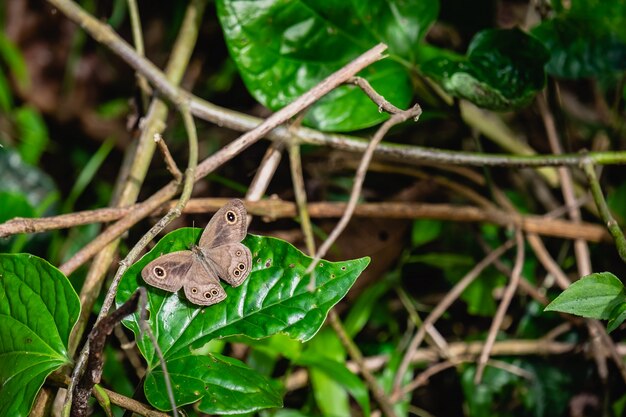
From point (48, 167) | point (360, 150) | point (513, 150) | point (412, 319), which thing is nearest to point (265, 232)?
point (360, 150)

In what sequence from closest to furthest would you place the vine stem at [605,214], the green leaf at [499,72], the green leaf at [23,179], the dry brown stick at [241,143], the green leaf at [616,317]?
the green leaf at [616,317] → the vine stem at [605,214] → the dry brown stick at [241,143] → the green leaf at [499,72] → the green leaf at [23,179]

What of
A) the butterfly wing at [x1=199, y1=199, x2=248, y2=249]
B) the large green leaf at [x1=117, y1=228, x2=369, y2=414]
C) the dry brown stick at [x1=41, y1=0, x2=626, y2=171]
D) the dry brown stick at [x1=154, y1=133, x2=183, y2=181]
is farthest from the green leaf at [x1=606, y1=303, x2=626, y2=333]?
the dry brown stick at [x1=154, y1=133, x2=183, y2=181]

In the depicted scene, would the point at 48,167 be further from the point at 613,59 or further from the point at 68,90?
the point at 613,59

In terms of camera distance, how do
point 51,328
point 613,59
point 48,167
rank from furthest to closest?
point 48,167, point 613,59, point 51,328

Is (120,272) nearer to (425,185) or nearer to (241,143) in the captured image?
(241,143)

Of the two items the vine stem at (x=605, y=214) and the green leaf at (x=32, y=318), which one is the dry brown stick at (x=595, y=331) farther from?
the green leaf at (x=32, y=318)

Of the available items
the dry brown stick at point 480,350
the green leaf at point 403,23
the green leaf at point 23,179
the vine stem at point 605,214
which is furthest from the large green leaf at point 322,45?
the green leaf at point 23,179


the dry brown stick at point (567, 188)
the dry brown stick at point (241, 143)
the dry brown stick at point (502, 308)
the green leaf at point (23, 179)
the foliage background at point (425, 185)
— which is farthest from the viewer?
the green leaf at point (23, 179)
